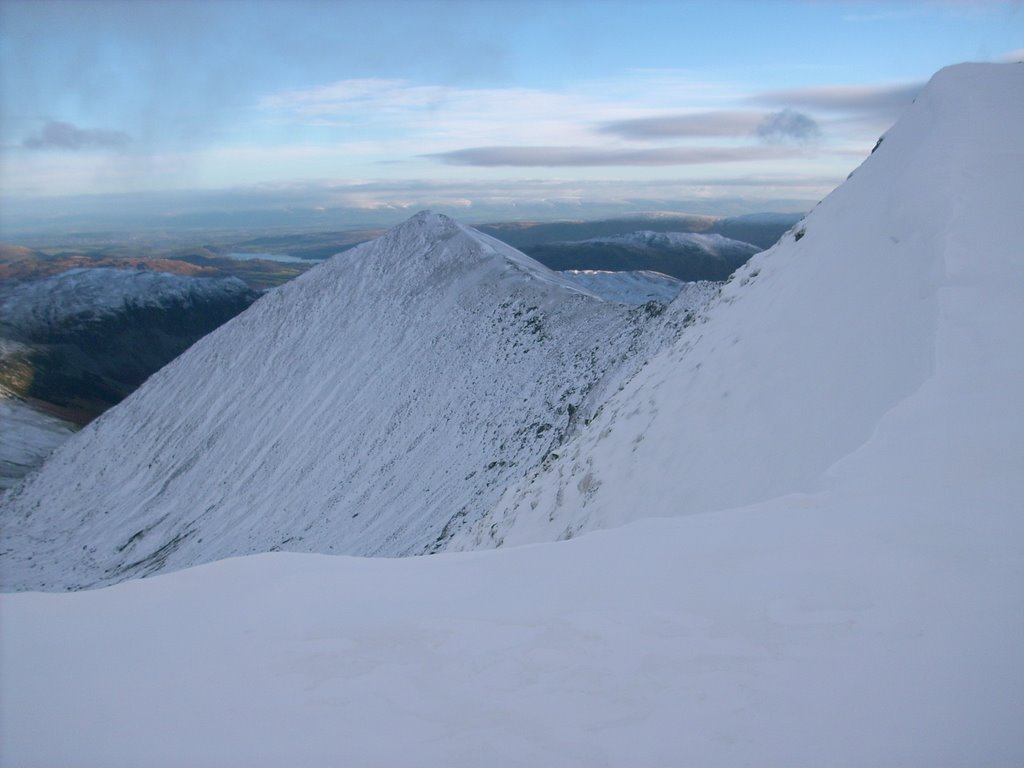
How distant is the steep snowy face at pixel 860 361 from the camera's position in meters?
7.89

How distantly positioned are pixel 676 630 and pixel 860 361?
292 inches

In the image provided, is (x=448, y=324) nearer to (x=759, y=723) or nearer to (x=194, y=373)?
(x=194, y=373)

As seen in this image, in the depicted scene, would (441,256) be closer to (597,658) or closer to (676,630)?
(676,630)

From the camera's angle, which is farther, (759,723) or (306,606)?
(306,606)

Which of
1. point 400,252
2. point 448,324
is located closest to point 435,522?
point 448,324

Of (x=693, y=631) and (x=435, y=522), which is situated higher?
(x=693, y=631)

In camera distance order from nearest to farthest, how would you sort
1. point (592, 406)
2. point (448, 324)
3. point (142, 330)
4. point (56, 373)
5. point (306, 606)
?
point (306, 606)
point (592, 406)
point (448, 324)
point (56, 373)
point (142, 330)

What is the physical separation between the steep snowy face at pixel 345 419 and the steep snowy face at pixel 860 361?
15387 mm

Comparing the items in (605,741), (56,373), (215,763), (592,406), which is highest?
(605,741)

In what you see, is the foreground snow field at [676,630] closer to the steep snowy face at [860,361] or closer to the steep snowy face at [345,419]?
the steep snowy face at [860,361]

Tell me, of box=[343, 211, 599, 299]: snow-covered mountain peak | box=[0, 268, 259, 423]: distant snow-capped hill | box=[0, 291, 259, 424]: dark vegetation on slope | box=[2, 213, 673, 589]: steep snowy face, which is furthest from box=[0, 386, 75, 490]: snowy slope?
box=[343, 211, 599, 299]: snow-covered mountain peak

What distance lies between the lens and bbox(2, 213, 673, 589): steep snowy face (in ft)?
132

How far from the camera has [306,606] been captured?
662cm

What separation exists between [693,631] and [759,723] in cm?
104
